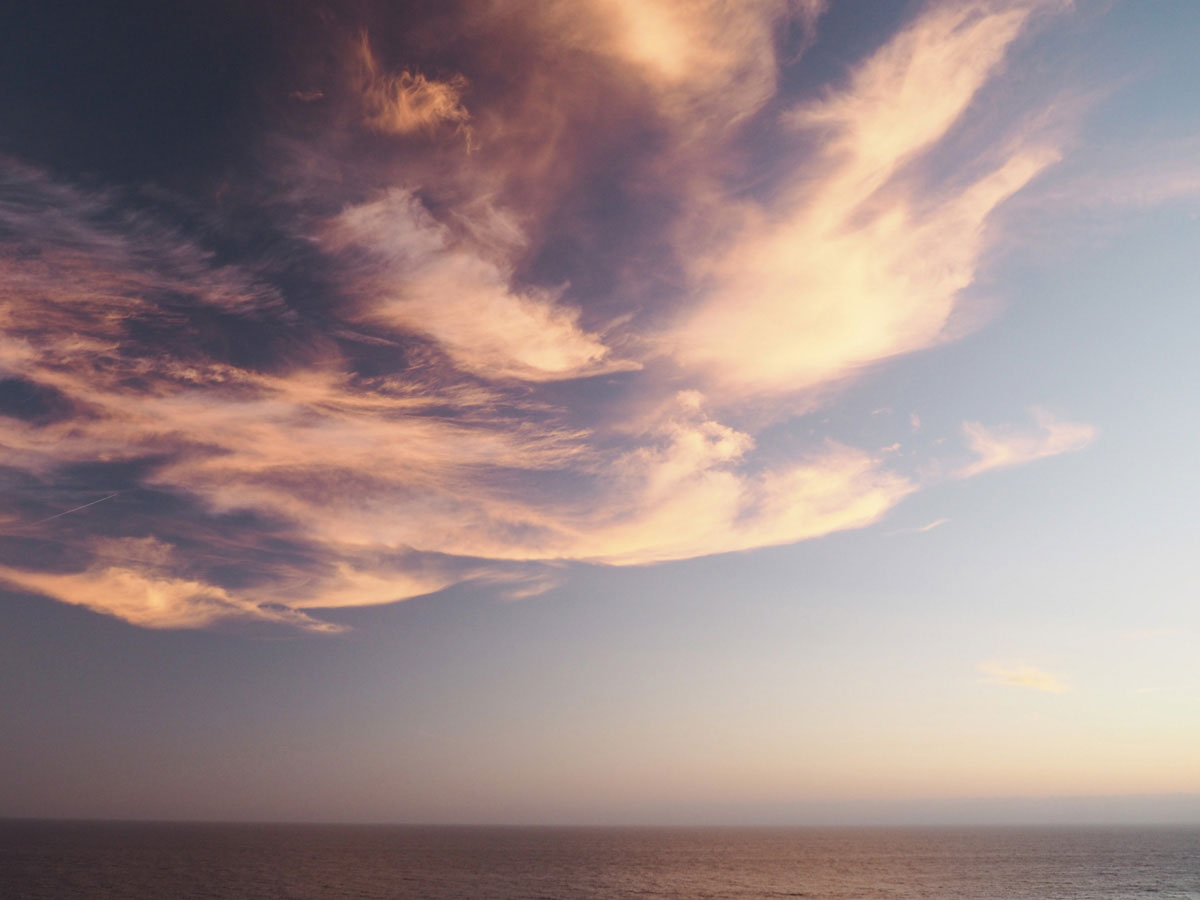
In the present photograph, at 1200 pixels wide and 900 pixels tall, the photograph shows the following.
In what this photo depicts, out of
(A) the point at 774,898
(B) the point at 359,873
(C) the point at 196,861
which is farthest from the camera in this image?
(C) the point at 196,861

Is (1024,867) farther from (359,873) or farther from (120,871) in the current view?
(120,871)

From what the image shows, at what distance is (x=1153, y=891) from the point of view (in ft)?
373

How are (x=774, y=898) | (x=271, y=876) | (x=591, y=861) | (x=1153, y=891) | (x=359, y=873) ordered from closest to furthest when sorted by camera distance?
(x=774, y=898) < (x=1153, y=891) < (x=271, y=876) < (x=359, y=873) < (x=591, y=861)

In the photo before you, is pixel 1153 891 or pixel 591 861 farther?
pixel 591 861

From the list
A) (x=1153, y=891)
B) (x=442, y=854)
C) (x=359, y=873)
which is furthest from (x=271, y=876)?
(x=1153, y=891)

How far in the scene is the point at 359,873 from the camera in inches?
5266

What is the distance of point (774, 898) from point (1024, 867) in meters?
90.3

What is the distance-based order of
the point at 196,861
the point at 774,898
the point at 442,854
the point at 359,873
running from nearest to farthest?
the point at 774,898
the point at 359,873
the point at 196,861
the point at 442,854

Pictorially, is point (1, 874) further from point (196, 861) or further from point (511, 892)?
point (511, 892)

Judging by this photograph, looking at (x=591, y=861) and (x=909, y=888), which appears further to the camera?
(x=591, y=861)

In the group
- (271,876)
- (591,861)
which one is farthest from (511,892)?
(591,861)

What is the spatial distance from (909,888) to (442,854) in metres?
128

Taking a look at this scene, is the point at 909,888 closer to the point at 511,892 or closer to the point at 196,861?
the point at 511,892

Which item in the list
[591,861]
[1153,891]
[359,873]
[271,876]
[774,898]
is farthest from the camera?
[591,861]
